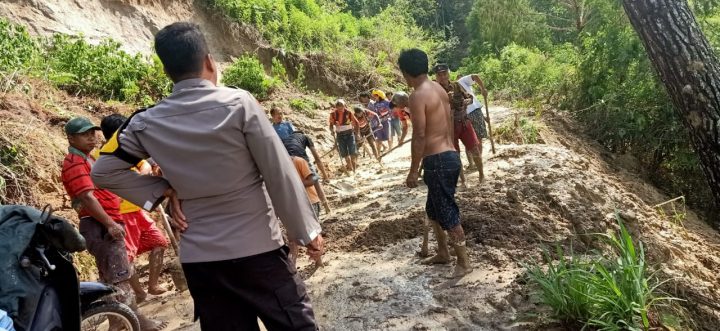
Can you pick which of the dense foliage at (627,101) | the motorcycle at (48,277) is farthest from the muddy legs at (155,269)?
the dense foliage at (627,101)

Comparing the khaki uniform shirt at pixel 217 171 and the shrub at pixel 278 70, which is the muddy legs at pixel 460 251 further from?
the shrub at pixel 278 70

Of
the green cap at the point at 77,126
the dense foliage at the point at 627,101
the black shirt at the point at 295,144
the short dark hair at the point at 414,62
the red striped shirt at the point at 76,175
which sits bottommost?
the dense foliage at the point at 627,101

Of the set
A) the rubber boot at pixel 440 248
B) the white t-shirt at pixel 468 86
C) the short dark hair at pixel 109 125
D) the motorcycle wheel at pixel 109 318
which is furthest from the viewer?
the white t-shirt at pixel 468 86

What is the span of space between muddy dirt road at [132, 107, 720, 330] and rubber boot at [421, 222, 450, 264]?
0.25 feet

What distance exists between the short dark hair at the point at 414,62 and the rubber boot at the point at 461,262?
52.8 inches

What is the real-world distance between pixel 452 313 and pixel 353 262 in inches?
55.9

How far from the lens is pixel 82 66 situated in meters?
9.16

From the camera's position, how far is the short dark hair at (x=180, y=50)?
1.85 m

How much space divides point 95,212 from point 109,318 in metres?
0.69

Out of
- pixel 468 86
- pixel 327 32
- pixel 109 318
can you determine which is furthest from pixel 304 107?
pixel 109 318

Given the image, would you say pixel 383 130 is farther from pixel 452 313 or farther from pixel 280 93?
pixel 452 313

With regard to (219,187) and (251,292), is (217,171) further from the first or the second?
(251,292)

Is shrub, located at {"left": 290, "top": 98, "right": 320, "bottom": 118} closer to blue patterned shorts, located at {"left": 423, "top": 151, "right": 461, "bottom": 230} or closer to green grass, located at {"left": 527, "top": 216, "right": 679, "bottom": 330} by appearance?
blue patterned shorts, located at {"left": 423, "top": 151, "right": 461, "bottom": 230}

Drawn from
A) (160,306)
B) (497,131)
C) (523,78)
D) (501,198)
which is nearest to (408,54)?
(501,198)
